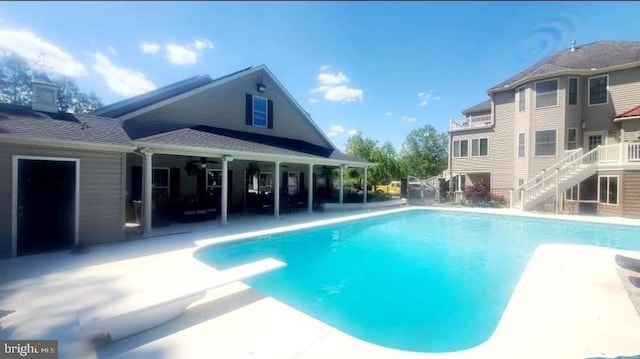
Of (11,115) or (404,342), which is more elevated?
(11,115)

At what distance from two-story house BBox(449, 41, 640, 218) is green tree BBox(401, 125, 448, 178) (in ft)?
109

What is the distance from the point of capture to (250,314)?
14.9 ft

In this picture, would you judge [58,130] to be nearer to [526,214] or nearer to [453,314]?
[453,314]

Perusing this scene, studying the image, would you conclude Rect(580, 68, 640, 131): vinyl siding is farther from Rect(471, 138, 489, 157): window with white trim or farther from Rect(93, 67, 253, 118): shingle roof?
Rect(93, 67, 253, 118): shingle roof

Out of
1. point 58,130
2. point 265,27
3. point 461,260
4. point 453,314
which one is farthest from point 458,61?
point 58,130

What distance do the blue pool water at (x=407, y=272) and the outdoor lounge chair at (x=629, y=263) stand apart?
1883mm

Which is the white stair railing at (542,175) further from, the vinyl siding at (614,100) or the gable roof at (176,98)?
the gable roof at (176,98)

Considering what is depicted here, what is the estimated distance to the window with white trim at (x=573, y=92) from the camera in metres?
18.2

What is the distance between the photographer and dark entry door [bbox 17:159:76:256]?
23.9ft

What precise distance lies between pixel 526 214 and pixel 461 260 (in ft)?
35.8

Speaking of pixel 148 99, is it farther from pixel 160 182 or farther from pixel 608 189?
pixel 608 189

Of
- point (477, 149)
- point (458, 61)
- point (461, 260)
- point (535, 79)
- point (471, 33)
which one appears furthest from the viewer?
point (477, 149)

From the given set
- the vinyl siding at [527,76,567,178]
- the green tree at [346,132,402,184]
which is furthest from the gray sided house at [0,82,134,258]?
the vinyl siding at [527,76,567,178]

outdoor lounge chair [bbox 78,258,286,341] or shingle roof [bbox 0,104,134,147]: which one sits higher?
shingle roof [bbox 0,104,134,147]
